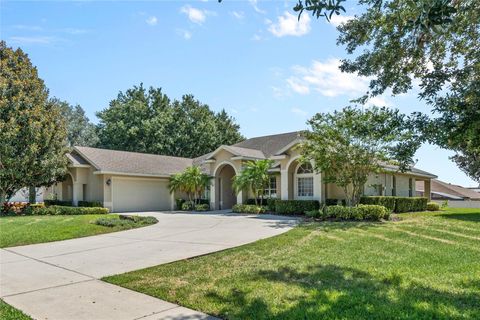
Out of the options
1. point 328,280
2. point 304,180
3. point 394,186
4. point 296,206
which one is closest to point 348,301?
point 328,280

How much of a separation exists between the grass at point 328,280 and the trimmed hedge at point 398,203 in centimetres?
980

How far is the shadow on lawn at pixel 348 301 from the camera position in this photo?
16.7 feet

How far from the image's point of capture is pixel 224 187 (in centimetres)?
2852

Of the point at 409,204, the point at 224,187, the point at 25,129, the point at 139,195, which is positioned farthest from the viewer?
the point at 224,187

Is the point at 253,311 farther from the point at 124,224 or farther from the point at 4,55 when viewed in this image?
the point at 4,55

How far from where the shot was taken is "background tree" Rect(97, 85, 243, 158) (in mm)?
43219

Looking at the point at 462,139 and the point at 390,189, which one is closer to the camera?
the point at 462,139

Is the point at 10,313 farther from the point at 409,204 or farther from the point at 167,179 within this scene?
the point at 167,179

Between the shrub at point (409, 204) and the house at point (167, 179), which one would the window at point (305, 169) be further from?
the shrub at point (409, 204)

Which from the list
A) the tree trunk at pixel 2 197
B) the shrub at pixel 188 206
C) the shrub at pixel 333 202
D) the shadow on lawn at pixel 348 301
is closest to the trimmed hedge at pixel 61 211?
the tree trunk at pixel 2 197

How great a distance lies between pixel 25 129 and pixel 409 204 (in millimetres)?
23801

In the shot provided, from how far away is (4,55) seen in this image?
24062 millimetres

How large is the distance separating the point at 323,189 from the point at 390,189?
764 cm

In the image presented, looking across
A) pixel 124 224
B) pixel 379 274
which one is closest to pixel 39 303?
pixel 379 274
